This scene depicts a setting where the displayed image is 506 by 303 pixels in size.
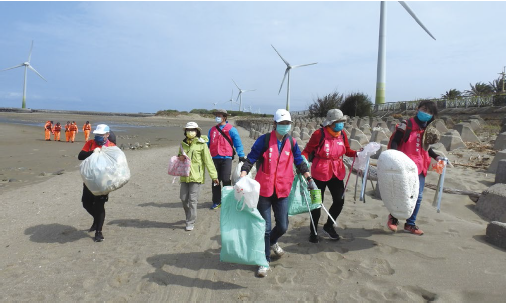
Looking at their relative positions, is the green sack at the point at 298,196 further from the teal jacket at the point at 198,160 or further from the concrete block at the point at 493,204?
the concrete block at the point at 493,204

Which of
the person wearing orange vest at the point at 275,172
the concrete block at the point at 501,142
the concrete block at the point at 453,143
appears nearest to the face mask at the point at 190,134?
the person wearing orange vest at the point at 275,172

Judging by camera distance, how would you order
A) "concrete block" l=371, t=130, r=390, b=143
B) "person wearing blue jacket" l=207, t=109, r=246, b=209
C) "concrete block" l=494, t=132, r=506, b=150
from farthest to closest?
1. "concrete block" l=371, t=130, r=390, b=143
2. "concrete block" l=494, t=132, r=506, b=150
3. "person wearing blue jacket" l=207, t=109, r=246, b=209

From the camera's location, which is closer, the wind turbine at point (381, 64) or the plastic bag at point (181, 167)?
the plastic bag at point (181, 167)

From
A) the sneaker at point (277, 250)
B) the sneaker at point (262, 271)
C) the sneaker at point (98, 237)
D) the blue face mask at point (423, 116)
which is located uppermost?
the blue face mask at point (423, 116)

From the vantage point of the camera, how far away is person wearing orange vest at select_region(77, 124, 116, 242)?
15.0 ft

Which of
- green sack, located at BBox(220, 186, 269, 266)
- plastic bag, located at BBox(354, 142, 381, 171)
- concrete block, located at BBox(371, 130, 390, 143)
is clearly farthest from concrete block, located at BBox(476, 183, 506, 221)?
concrete block, located at BBox(371, 130, 390, 143)

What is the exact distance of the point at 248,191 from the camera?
10.7ft

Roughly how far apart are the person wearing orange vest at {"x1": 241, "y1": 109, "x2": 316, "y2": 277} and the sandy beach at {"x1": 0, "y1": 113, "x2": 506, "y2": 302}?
51 centimetres

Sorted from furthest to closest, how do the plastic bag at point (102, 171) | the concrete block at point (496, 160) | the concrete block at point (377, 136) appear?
the concrete block at point (377, 136) < the concrete block at point (496, 160) < the plastic bag at point (102, 171)

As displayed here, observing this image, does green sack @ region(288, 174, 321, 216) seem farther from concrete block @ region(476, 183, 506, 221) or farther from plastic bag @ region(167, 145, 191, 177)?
concrete block @ region(476, 183, 506, 221)

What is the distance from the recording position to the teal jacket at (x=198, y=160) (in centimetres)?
495

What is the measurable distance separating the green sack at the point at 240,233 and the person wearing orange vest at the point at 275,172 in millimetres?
271

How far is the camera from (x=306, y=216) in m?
5.84

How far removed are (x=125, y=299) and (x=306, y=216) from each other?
3250 millimetres
